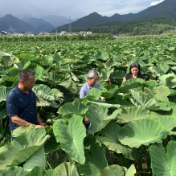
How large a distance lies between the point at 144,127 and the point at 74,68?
3.49m

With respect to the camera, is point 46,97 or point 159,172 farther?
point 46,97

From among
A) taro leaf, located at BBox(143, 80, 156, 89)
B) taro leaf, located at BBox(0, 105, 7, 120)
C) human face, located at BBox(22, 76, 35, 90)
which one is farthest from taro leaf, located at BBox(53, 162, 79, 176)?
taro leaf, located at BBox(0, 105, 7, 120)

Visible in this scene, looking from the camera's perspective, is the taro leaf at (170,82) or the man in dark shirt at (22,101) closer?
the man in dark shirt at (22,101)

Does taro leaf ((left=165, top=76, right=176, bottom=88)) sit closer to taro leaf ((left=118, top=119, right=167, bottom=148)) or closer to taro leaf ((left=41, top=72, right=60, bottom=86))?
taro leaf ((left=118, top=119, right=167, bottom=148))

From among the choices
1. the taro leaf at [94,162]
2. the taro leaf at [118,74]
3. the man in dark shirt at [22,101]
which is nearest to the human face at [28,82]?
the man in dark shirt at [22,101]

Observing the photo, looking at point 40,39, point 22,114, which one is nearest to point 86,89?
point 22,114

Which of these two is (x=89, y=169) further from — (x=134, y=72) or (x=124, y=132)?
Answer: (x=134, y=72)

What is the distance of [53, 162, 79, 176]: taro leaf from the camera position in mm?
1230

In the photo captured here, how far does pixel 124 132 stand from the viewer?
146cm

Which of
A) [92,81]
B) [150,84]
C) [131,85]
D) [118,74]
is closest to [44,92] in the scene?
[92,81]

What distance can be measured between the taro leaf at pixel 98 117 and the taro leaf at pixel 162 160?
378 millimetres

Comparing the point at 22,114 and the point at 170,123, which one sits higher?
the point at 170,123

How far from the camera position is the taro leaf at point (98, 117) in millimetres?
1516

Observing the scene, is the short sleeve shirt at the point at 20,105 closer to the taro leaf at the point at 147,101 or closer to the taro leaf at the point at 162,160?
the taro leaf at the point at 147,101
